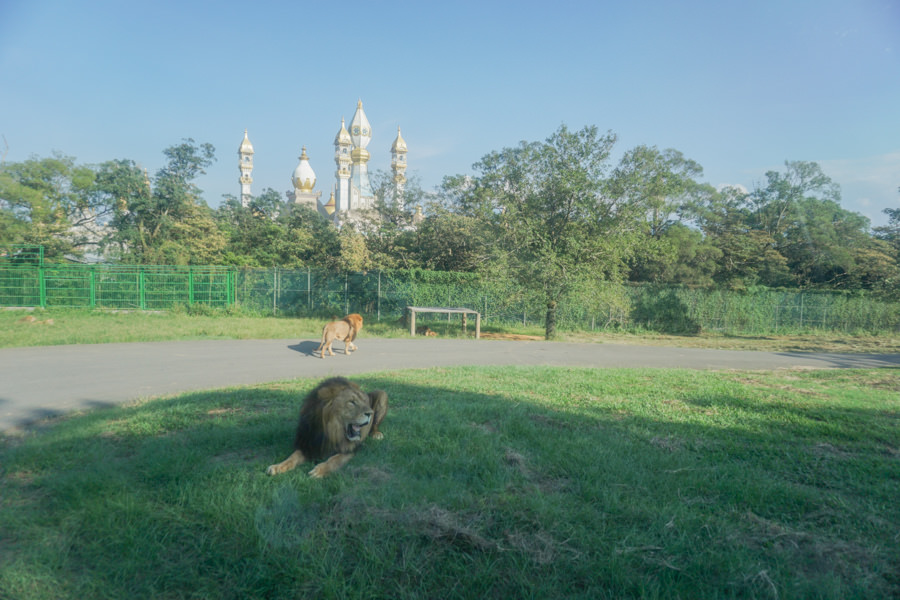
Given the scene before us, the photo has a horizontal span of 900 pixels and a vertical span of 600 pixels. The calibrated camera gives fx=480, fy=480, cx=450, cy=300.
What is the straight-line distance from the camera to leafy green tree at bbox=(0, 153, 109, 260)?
27.7 meters

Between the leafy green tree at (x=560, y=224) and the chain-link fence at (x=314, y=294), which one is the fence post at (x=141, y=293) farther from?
the leafy green tree at (x=560, y=224)

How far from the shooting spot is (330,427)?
3.59m

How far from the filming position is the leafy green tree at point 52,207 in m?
27.7

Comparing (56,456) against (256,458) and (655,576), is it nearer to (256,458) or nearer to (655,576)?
(256,458)

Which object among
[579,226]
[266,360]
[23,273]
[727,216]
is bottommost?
[266,360]

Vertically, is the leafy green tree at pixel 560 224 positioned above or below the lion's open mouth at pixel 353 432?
above

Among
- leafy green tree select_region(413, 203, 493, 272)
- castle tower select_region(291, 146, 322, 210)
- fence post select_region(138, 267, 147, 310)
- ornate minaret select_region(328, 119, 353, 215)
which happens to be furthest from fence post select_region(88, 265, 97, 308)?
castle tower select_region(291, 146, 322, 210)

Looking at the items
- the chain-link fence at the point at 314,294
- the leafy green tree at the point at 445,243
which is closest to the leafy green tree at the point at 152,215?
Answer: the chain-link fence at the point at 314,294

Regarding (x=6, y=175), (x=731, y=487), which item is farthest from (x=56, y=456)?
(x=6, y=175)

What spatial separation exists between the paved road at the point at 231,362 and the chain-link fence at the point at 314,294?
672cm

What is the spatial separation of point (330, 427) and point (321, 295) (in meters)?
18.7

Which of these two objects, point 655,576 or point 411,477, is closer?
point 655,576

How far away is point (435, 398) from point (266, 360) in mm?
5161

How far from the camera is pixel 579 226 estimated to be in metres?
17.7
